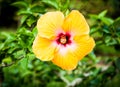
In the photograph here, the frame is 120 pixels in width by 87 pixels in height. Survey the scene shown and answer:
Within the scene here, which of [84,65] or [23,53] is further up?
[23,53]

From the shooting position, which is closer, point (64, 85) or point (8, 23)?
point (64, 85)

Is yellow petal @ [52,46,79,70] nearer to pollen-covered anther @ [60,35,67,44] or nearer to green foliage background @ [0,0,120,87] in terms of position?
pollen-covered anther @ [60,35,67,44]

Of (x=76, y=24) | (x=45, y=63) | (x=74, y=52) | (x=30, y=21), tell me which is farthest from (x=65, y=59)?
(x=45, y=63)

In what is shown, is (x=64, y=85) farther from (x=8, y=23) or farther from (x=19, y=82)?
(x=8, y=23)

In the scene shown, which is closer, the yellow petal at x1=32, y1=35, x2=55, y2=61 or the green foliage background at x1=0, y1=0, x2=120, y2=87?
the yellow petal at x1=32, y1=35, x2=55, y2=61

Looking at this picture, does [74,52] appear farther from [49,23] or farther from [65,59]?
[49,23]

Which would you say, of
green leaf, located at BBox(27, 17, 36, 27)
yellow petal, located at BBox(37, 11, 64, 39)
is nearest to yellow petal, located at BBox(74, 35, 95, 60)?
yellow petal, located at BBox(37, 11, 64, 39)

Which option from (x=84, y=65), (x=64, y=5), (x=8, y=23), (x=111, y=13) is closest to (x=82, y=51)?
(x=64, y=5)
